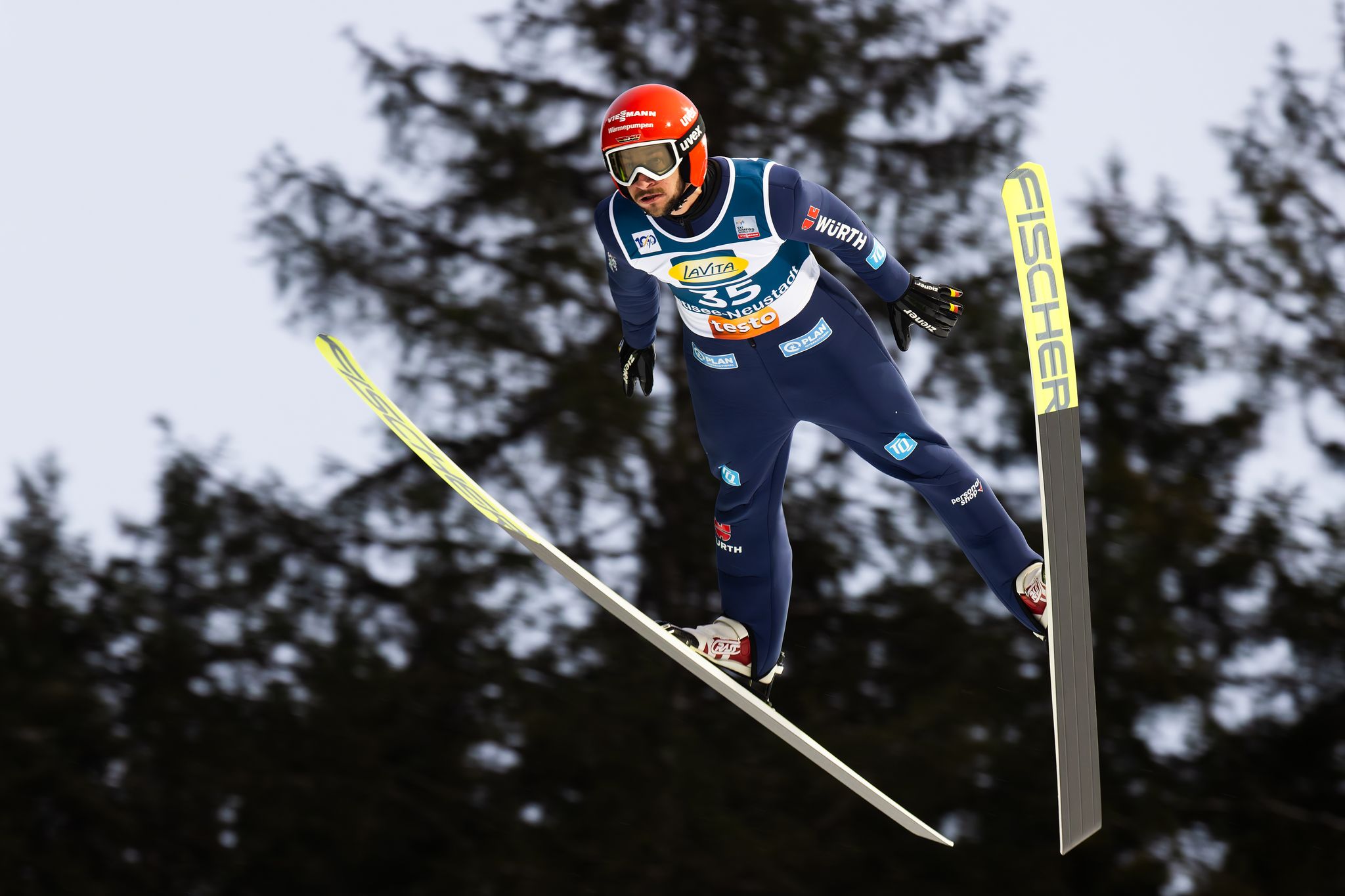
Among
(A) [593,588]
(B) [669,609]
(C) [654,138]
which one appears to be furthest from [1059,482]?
(B) [669,609]

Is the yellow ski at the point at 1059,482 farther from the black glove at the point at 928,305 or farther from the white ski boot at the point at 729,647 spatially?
the white ski boot at the point at 729,647

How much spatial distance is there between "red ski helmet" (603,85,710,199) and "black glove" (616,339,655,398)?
593 mm

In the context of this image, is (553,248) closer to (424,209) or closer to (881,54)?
(424,209)

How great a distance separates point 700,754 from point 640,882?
69 cm

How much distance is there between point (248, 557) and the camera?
8.59 metres

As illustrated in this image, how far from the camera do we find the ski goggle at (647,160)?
3023mm

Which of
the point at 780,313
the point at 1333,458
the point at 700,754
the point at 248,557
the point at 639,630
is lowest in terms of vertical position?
the point at 639,630

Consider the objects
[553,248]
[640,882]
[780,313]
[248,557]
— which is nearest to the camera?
[780,313]

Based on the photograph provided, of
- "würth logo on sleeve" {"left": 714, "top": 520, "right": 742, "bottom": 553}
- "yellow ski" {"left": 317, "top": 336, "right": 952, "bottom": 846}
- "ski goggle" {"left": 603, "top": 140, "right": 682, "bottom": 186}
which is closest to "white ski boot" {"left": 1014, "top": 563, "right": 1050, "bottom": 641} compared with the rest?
"yellow ski" {"left": 317, "top": 336, "right": 952, "bottom": 846}

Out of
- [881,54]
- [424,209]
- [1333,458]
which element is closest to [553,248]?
[424,209]

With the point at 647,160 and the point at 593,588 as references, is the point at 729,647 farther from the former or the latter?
the point at 647,160

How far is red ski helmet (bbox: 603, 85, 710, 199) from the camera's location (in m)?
3.02

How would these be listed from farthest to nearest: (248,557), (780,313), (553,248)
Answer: (248,557), (553,248), (780,313)

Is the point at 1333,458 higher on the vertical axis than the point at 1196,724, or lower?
higher
